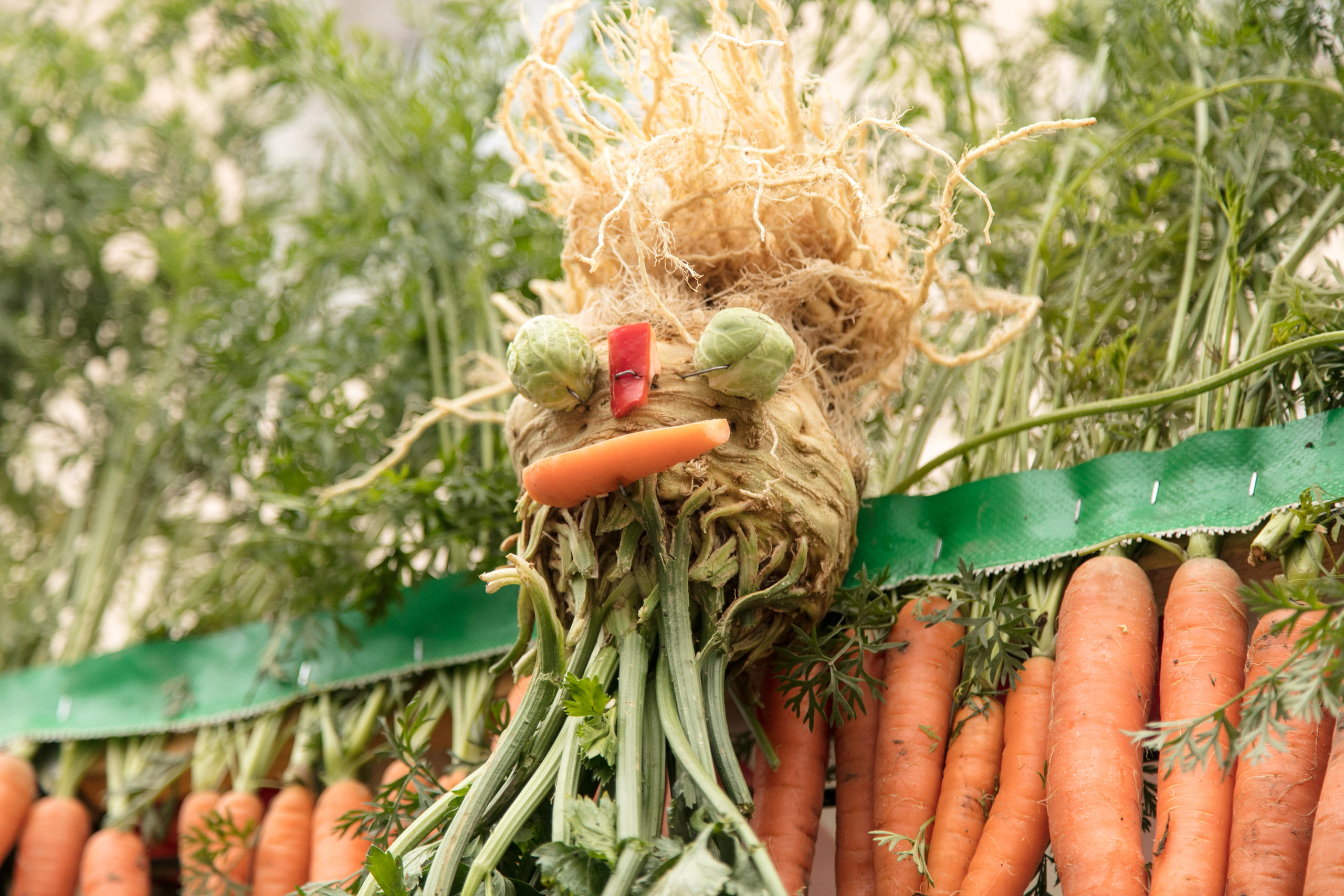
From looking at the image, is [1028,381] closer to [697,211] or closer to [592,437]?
[697,211]

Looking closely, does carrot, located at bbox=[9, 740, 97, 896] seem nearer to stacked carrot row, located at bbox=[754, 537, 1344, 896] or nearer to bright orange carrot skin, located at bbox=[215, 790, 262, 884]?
bright orange carrot skin, located at bbox=[215, 790, 262, 884]

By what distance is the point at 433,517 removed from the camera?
5.37 feet

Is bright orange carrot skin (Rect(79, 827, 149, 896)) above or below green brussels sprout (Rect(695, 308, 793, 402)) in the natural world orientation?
below

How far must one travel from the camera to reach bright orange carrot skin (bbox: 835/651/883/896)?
1.22 meters

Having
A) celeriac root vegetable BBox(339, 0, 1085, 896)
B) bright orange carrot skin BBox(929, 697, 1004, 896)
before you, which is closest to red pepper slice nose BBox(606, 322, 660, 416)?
celeriac root vegetable BBox(339, 0, 1085, 896)

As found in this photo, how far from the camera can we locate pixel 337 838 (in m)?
1.52

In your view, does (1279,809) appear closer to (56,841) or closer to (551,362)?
(551,362)

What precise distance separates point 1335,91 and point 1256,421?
0.44 metres

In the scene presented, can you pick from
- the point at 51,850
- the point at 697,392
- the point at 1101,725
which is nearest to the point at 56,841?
the point at 51,850

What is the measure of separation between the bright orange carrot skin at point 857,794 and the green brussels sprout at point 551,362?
18.9 inches

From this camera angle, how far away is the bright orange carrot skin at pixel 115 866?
65.2 inches

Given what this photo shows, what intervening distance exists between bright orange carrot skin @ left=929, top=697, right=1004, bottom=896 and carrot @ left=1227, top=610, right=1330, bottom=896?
0.26 meters

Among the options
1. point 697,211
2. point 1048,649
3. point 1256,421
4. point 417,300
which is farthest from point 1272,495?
point 417,300

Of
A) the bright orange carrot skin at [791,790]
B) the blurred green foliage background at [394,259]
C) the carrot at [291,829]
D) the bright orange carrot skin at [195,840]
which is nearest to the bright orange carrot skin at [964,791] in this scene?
the bright orange carrot skin at [791,790]
